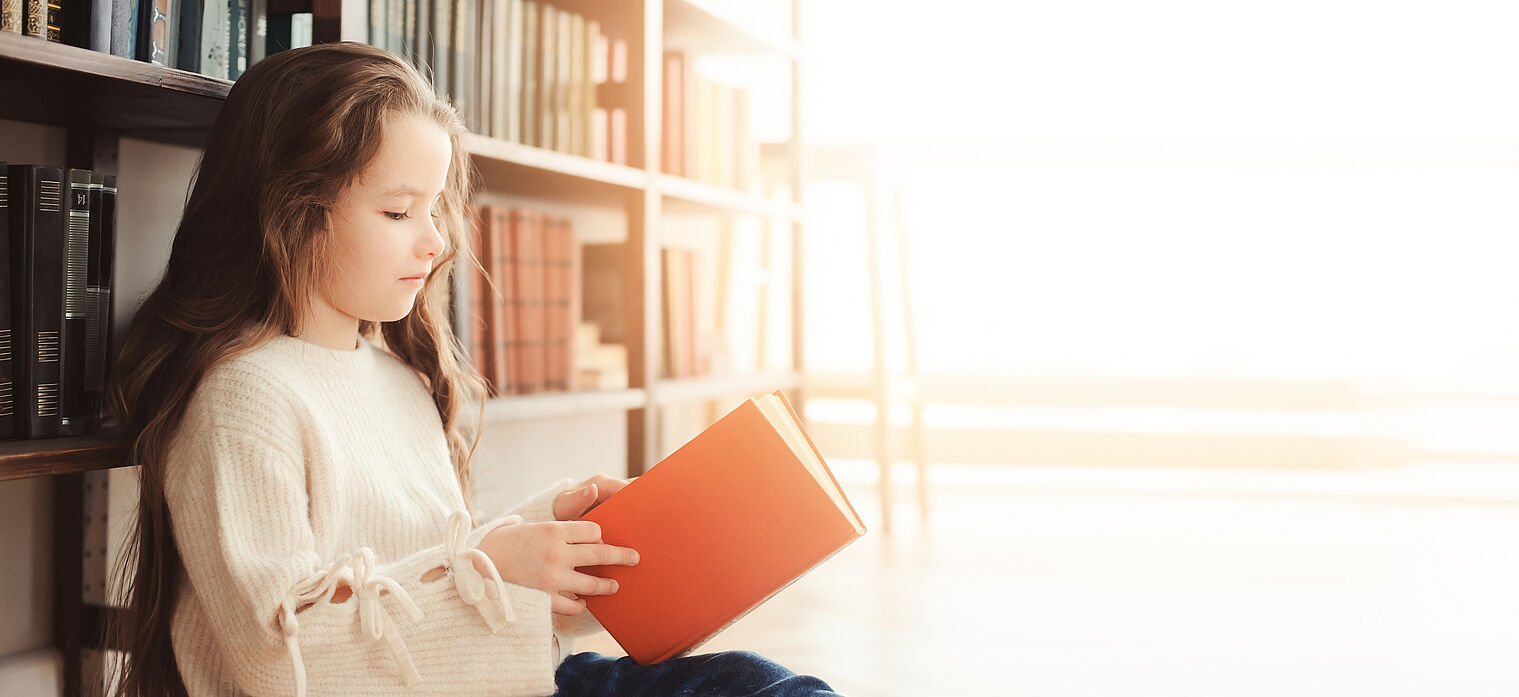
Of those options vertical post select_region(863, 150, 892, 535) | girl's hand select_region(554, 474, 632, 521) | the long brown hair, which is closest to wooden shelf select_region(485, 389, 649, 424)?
girl's hand select_region(554, 474, 632, 521)

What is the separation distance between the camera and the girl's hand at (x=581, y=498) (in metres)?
0.97

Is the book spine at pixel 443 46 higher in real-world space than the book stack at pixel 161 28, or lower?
higher

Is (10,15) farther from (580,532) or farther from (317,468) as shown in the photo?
(580,532)

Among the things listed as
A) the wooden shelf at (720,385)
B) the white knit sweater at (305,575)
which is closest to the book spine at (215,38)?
the white knit sweater at (305,575)

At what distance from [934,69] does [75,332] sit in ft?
9.38

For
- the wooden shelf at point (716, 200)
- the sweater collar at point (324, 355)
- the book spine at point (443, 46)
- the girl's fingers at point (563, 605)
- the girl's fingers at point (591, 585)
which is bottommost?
the girl's fingers at point (563, 605)

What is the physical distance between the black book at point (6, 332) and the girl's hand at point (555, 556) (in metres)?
0.38

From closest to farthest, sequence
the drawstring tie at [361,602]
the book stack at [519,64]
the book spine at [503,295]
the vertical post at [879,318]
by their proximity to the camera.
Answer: the drawstring tie at [361,602], the book stack at [519,64], the book spine at [503,295], the vertical post at [879,318]

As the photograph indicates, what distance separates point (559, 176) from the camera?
1581 millimetres

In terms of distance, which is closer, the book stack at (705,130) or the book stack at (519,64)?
the book stack at (519,64)

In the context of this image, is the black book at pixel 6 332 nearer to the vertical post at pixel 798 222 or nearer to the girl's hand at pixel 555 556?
the girl's hand at pixel 555 556

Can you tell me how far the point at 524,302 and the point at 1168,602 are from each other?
3.98 feet

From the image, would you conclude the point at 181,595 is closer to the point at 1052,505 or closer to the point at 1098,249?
the point at 1052,505

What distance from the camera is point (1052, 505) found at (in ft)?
10.1
